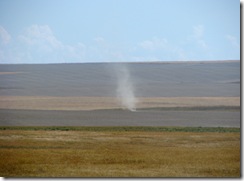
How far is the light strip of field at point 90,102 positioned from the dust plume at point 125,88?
0.07 m

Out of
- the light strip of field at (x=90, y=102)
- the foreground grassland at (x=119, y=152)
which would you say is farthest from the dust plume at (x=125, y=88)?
the foreground grassland at (x=119, y=152)

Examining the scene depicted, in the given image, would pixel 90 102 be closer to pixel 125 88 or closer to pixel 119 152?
pixel 125 88

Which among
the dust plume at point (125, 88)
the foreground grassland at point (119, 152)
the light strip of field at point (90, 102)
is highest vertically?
the dust plume at point (125, 88)

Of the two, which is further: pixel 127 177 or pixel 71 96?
pixel 71 96

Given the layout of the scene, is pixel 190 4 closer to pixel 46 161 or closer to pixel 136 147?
pixel 136 147

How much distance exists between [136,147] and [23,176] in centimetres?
166

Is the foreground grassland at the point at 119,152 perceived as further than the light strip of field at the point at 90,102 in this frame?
No

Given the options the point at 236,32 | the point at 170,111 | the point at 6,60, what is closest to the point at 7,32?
the point at 6,60

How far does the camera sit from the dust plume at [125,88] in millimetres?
9336

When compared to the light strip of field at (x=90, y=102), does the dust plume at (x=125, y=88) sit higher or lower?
higher

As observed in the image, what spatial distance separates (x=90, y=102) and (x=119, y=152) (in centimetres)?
87

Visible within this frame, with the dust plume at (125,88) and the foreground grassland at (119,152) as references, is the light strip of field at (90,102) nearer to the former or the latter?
the dust plume at (125,88)

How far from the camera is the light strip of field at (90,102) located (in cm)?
933

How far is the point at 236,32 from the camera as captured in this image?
8.95 meters
